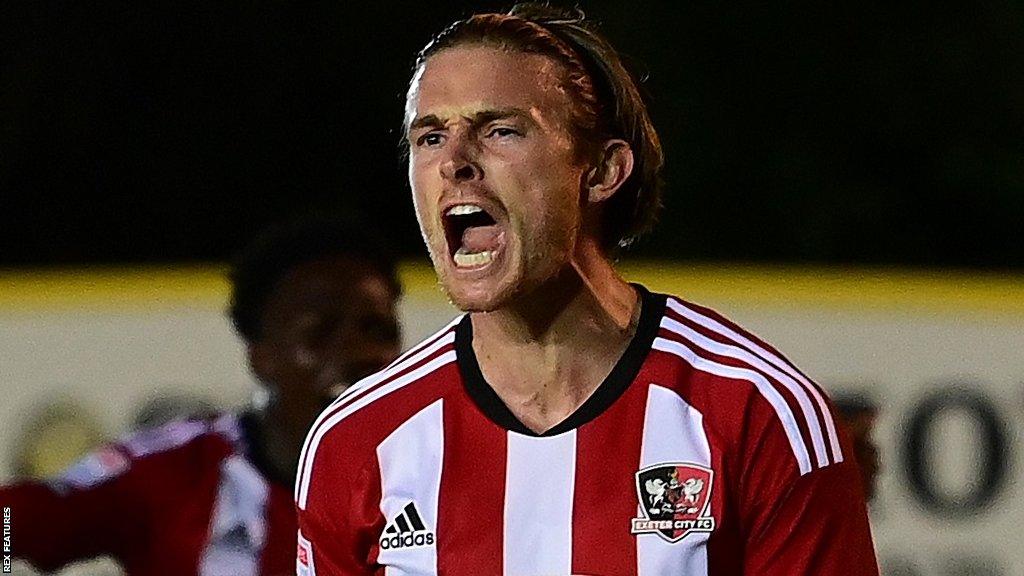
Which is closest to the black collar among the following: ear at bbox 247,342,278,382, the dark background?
ear at bbox 247,342,278,382

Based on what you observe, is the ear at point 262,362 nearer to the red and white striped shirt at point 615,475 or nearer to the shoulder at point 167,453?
the shoulder at point 167,453

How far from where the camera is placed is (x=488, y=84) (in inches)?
75.5

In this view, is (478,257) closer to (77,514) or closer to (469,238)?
(469,238)

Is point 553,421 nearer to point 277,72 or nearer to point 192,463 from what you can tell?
point 192,463

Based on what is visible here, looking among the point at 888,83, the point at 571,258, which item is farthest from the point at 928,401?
the point at 571,258

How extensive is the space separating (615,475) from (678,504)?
84mm

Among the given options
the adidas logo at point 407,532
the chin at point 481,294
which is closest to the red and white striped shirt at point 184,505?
the adidas logo at point 407,532

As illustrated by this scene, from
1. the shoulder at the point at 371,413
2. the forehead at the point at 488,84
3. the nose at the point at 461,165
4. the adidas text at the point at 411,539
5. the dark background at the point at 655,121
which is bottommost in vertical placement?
the adidas text at the point at 411,539

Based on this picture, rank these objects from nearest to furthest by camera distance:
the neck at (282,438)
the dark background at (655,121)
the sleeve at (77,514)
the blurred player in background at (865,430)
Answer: the sleeve at (77,514), the neck at (282,438), the blurred player in background at (865,430), the dark background at (655,121)

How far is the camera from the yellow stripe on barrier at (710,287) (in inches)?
134

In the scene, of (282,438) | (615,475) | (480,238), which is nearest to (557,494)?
(615,475)

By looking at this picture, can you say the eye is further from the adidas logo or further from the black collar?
the adidas logo

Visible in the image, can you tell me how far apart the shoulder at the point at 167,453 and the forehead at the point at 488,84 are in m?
1.26

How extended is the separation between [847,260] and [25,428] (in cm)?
176
